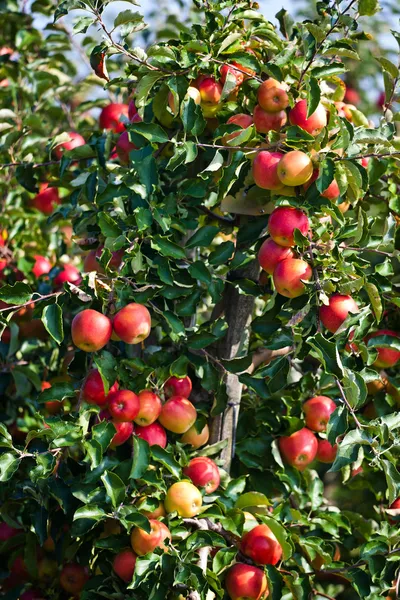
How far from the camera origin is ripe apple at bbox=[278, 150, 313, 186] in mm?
1391

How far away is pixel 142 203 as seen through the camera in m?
1.52

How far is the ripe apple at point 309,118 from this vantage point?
1464 mm

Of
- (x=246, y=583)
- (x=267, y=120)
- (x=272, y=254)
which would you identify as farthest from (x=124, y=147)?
(x=246, y=583)

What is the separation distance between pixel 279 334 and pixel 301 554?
48cm

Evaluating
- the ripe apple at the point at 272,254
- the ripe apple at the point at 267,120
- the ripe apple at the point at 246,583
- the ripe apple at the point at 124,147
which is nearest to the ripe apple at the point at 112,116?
the ripe apple at the point at 124,147

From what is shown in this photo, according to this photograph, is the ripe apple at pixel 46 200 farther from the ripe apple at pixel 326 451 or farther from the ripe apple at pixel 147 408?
the ripe apple at pixel 326 451

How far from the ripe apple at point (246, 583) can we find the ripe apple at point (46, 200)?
1.35m

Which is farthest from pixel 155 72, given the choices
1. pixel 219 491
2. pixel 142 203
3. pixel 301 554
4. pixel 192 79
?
pixel 301 554

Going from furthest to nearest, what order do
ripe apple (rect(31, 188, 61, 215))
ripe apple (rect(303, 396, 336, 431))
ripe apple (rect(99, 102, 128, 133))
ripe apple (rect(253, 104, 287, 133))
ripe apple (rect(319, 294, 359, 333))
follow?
ripe apple (rect(31, 188, 61, 215)) → ripe apple (rect(99, 102, 128, 133)) → ripe apple (rect(303, 396, 336, 431)) → ripe apple (rect(253, 104, 287, 133)) → ripe apple (rect(319, 294, 359, 333))

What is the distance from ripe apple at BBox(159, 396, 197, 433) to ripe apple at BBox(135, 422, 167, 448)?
18 mm

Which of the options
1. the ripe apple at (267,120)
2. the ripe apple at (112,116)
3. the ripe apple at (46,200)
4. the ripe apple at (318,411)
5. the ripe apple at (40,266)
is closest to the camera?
the ripe apple at (267,120)

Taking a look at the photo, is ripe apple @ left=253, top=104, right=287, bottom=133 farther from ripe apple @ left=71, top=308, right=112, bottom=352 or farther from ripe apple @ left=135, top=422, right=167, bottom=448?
ripe apple @ left=135, top=422, right=167, bottom=448

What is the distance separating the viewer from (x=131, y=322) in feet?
4.58

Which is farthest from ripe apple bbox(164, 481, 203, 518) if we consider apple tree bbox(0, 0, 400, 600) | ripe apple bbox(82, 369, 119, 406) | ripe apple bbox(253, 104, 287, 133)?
ripe apple bbox(253, 104, 287, 133)
